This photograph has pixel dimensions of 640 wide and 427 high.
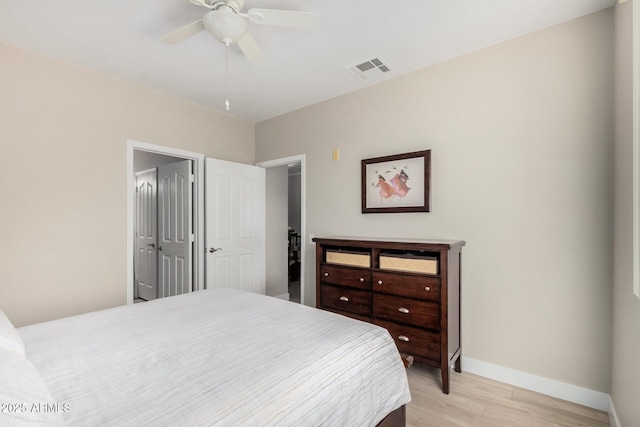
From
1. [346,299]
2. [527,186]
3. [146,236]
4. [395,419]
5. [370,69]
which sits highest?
[370,69]

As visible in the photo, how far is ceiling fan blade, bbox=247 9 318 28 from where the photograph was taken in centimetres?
174

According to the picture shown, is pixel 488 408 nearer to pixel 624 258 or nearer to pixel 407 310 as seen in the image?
pixel 407 310

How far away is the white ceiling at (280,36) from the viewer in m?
2.02

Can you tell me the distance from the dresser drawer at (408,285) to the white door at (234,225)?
6.71 ft

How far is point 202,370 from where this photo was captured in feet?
3.73

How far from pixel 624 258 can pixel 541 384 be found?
113 cm

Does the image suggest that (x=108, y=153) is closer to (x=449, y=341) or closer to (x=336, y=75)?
(x=336, y=75)

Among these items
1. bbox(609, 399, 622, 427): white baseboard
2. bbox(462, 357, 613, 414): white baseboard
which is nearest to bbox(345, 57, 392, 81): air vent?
bbox(462, 357, 613, 414): white baseboard

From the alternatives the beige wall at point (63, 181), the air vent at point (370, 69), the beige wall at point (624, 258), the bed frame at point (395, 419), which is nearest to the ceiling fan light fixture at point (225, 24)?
the air vent at point (370, 69)

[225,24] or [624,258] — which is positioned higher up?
[225,24]

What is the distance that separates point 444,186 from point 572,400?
5.81 ft

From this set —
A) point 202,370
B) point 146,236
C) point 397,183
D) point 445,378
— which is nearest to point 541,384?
point 445,378

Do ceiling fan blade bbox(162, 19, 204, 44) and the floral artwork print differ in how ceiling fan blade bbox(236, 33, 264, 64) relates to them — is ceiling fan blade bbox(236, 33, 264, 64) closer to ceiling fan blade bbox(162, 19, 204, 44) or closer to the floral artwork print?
ceiling fan blade bbox(162, 19, 204, 44)

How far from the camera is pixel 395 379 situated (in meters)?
1.49
